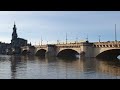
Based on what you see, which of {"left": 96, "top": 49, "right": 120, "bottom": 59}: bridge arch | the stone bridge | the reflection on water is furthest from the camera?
{"left": 96, "top": 49, "right": 120, "bottom": 59}: bridge arch

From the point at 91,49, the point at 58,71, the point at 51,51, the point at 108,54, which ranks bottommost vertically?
the point at 58,71

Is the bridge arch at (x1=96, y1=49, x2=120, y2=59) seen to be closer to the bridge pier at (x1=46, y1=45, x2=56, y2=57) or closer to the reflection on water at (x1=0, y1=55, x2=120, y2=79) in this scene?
the reflection on water at (x1=0, y1=55, x2=120, y2=79)

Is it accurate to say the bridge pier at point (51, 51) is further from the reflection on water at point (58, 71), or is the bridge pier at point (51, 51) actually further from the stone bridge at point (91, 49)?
the reflection on water at point (58, 71)

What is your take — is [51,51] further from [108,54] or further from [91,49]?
[108,54]

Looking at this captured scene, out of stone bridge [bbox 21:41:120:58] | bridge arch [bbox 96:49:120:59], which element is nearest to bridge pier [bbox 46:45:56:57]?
stone bridge [bbox 21:41:120:58]

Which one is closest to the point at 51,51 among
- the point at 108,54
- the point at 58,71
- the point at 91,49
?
the point at 91,49

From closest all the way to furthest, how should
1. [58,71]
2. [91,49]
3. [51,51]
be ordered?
[58,71], [91,49], [51,51]

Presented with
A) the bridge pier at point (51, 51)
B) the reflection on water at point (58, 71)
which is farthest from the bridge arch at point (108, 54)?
the bridge pier at point (51, 51)

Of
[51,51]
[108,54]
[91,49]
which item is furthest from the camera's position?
[51,51]

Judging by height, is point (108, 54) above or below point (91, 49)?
below
